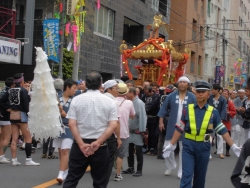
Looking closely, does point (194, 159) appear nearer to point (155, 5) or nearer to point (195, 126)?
point (195, 126)

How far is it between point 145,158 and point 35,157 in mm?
2896

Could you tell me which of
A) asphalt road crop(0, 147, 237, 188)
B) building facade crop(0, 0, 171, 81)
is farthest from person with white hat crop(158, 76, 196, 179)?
building facade crop(0, 0, 171, 81)

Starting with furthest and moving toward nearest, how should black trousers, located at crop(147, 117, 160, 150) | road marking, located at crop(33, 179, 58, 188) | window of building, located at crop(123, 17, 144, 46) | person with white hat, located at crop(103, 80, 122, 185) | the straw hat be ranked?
window of building, located at crop(123, 17, 144, 46)
black trousers, located at crop(147, 117, 160, 150)
the straw hat
road marking, located at crop(33, 179, 58, 188)
person with white hat, located at crop(103, 80, 122, 185)

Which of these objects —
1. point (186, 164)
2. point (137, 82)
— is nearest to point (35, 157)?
point (186, 164)

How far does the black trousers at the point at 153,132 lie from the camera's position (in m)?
14.5

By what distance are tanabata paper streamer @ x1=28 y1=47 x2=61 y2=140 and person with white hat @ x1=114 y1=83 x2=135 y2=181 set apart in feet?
3.94

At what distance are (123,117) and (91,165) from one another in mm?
3437

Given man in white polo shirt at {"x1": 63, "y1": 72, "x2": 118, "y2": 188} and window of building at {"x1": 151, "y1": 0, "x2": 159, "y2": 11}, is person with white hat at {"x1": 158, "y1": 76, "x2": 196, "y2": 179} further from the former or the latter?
window of building at {"x1": 151, "y1": 0, "x2": 159, "y2": 11}

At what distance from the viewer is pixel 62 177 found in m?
8.99

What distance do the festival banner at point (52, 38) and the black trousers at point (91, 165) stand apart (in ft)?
41.9

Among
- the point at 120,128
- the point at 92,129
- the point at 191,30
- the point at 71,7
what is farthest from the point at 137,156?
the point at 191,30

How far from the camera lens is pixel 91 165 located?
20.8 ft

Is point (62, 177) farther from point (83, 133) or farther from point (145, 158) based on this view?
point (145, 158)

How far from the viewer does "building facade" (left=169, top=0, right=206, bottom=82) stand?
41156 mm
